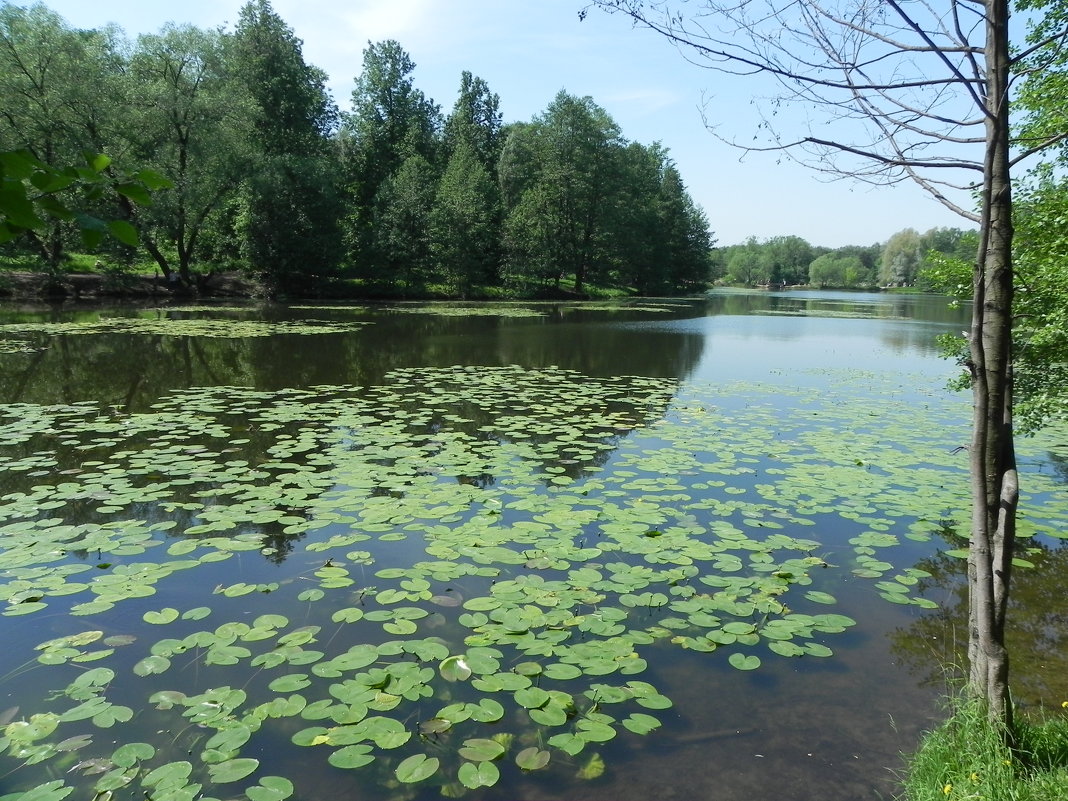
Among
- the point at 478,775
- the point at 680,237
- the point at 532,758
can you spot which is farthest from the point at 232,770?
the point at 680,237

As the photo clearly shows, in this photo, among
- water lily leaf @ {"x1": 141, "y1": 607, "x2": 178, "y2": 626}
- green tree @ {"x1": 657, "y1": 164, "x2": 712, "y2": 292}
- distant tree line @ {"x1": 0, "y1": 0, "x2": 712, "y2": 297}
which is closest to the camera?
water lily leaf @ {"x1": 141, "y1": 607, "x2": 178, "y2": 626}

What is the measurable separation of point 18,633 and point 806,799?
153 inches

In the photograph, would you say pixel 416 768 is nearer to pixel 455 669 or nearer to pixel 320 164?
pixel 455 669

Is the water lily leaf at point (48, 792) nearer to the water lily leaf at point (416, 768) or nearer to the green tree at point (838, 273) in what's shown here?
the water lily leaf at point (416, 768)

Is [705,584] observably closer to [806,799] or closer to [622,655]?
[622,655]

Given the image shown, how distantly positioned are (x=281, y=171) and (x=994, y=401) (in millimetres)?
33672

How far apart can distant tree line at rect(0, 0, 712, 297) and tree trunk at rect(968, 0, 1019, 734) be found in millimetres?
20793

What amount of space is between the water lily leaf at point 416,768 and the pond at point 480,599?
0.01 metres

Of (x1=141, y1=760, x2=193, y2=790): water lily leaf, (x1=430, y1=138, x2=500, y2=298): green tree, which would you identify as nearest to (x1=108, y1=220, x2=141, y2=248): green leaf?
(x1=141, y1=760, x2=193, y2=790): water lily leaf

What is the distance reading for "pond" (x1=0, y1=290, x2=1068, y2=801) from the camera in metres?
2.58

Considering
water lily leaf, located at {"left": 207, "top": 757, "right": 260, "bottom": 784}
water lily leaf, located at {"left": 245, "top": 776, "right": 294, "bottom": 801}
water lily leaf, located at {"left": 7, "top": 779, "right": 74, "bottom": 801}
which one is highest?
water lily leaf, located at {"left": 7, "top": 779, "right": 74, "bottom": 801}

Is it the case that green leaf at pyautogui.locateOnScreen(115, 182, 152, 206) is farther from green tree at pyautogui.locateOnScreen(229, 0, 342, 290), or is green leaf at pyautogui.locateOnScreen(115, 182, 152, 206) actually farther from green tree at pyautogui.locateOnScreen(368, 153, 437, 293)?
green tree at pyautogui.locateOnScreen(368, 153, 437, 293)

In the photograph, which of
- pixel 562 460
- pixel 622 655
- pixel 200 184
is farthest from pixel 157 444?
pixel 200 184

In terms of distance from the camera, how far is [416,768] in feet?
8.05
